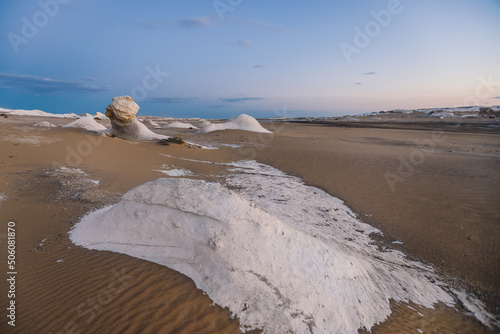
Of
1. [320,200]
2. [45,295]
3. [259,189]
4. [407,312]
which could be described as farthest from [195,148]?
[407,312]

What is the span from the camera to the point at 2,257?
3934 millimetres

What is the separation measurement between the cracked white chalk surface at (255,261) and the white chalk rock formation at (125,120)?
34.7ft

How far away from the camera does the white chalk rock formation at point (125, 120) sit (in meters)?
13.8

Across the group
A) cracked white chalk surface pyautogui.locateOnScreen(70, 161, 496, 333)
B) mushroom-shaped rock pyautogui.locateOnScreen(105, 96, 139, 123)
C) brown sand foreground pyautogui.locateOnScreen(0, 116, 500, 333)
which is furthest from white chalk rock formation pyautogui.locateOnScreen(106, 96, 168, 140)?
cracked white chalk surface pyautogui.locateOnScreen(70, 161, 496, 333)

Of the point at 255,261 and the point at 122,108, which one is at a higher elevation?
the point at 122,108

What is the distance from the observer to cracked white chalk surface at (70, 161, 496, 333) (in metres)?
3.00

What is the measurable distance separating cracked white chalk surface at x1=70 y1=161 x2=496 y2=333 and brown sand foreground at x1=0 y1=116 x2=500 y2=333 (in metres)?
0.24

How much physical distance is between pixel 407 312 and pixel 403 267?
128cm

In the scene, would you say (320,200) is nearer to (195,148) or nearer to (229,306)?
(229,306)

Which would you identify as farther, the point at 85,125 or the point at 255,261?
the point at 85,125

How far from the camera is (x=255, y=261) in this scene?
3344 millimetres

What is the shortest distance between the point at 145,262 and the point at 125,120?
1297 cm

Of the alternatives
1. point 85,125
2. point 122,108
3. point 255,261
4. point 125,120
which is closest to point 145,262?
point 255,261

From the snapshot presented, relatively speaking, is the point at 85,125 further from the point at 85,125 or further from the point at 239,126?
the point at 239,126
